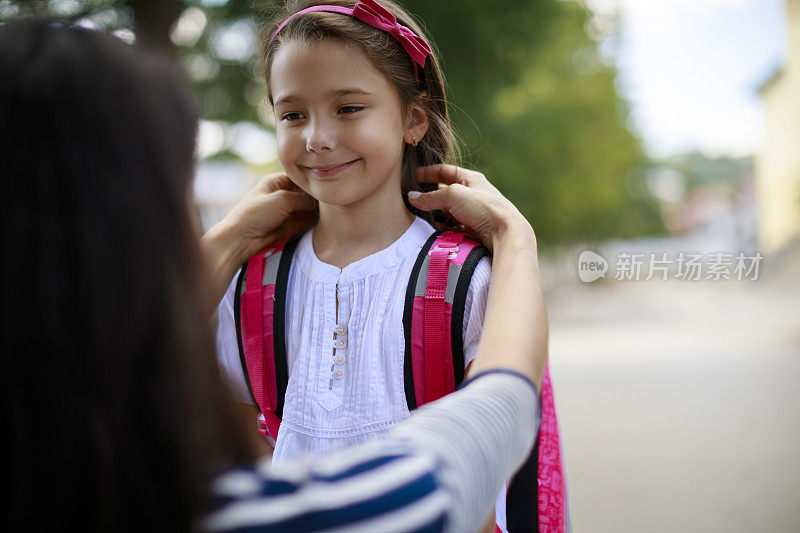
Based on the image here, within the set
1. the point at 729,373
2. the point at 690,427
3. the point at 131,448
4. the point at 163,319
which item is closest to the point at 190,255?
the point at 163,319

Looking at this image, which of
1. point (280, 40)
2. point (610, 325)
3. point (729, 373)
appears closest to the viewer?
point (280, 40)

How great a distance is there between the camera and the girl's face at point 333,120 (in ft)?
4.40

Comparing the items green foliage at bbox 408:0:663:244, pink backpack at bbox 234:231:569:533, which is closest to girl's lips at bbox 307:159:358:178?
pink backpack at bbox 234:231:569:533

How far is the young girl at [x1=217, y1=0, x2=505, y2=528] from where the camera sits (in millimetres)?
1292

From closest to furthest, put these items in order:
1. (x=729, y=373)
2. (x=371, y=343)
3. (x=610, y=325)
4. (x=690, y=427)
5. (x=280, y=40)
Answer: (x=371, y=343), (x=280, y=40), (x=690, y=427), (x=729, y=373), (x=610, y=325)

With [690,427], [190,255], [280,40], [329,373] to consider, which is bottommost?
[690,427]

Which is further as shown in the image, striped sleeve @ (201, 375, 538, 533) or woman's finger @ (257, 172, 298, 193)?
woman's finger @ (257, 172, 298, 193)

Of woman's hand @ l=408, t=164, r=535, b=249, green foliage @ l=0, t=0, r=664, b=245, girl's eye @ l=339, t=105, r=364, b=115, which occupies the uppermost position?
green foliage @ l=0, t=0, r=664, b=245

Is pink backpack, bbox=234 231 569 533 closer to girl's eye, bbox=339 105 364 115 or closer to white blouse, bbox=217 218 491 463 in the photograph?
white blouse, bbox=217 218 491 463

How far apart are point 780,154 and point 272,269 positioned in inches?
881

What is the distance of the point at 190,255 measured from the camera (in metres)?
0.74

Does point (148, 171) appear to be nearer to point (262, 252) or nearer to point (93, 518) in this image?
point (93, 518)

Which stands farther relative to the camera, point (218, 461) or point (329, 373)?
point (329, 373)

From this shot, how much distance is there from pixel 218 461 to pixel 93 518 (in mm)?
128
